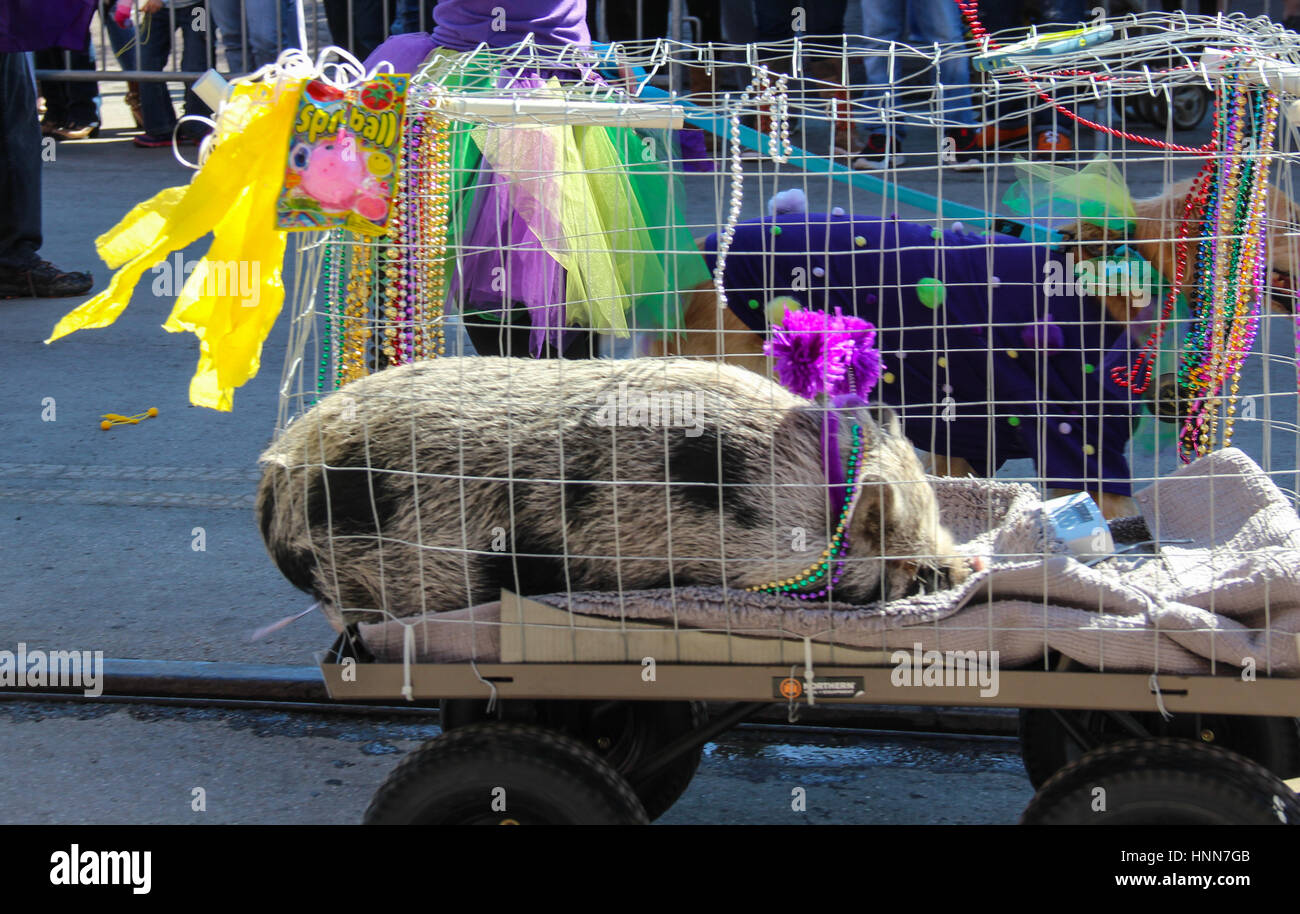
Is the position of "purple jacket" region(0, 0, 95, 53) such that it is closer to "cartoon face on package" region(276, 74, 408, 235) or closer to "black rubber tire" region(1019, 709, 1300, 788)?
"cartoon face on package" region(276, 74, 408, 235)

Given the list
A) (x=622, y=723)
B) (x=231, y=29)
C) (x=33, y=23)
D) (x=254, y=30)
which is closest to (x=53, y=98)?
(x=231, y=29)

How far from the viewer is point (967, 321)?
3535 mm

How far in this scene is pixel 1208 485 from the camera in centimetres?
266

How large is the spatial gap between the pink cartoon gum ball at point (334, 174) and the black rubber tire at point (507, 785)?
0.90 metres

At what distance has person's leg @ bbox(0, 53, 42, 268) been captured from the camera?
6.18 m

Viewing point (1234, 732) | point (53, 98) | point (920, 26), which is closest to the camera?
point (1234, 732)

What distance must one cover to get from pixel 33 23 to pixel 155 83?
309cm

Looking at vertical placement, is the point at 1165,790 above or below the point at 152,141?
below

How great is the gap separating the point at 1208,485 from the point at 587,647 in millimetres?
1297

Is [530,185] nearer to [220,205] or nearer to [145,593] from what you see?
[220,205]

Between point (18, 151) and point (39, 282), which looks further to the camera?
point (39, 282)

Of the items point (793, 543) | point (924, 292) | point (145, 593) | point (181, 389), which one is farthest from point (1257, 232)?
point (181, 389)

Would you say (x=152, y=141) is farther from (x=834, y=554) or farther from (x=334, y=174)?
(x=834, y=554)
